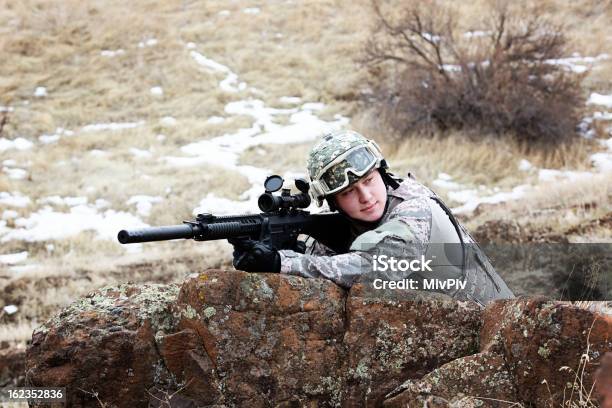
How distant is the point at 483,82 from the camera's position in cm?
1850

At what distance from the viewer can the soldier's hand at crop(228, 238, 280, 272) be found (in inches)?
139

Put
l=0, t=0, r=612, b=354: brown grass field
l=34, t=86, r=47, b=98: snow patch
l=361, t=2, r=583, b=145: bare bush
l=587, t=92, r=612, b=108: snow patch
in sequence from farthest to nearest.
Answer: l=34, t=86, r=47, b=98: snow patch < l=587, t=92, r=612, b=108: snow patch < l=361, t=2, r=583, b=145: bare bush < l=0, t=0, r=612, b=354: brown grass field

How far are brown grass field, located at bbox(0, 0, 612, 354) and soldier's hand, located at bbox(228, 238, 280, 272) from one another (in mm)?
6570

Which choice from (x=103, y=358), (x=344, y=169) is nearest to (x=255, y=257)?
(x=344, y=169)

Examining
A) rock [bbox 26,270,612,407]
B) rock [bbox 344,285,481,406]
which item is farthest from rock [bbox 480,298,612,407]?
rock [bbox 344,285,481,406]

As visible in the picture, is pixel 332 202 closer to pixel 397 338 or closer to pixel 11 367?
pixel 397 338

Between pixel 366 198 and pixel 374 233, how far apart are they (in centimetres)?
33

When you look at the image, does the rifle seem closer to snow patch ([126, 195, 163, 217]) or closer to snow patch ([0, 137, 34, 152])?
snow patch ([126, 195, 163, 217])

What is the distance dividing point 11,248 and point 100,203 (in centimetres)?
291

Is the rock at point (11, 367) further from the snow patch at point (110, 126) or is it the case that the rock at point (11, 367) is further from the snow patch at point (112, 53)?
the snow patch at point (112, 53)

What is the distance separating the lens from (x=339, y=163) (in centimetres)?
396

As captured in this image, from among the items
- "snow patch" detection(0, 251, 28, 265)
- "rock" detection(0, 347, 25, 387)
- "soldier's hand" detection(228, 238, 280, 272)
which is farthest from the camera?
"snow patch" detection(0, 251, 28, 265)

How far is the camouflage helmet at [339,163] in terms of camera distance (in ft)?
12.9

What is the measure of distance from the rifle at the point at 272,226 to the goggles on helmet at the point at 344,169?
0.14 meters
